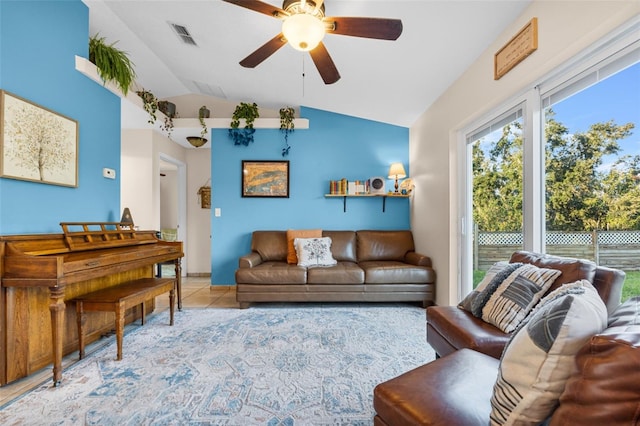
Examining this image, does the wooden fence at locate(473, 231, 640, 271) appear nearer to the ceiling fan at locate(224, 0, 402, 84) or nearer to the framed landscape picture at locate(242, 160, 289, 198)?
the ceiling fan at locate(224, 0, 402, 84)

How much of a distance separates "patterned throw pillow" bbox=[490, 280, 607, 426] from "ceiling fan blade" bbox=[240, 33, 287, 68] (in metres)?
2.10

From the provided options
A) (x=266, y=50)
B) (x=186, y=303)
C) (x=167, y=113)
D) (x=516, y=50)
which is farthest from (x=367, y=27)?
(x=186, y=303)

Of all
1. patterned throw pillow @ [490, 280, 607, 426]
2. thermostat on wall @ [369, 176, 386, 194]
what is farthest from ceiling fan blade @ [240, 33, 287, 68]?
thermostat on wall @ [369, 176, 386, 194]

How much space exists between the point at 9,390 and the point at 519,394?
2.73 meters

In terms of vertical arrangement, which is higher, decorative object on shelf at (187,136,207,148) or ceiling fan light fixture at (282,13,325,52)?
decorative object on shelf at (187,136,207,148)

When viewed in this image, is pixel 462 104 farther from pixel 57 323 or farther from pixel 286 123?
pixel 57 323

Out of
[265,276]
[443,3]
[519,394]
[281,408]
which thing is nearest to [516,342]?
[519,394]

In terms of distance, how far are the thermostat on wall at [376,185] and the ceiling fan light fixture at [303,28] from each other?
8.61ft

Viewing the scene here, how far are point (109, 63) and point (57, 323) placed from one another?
2.40m

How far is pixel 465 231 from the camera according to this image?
2932 mm

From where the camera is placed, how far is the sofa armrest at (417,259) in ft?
11.4

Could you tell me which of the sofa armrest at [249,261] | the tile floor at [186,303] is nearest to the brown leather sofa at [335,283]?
the sofa armrest at [249,261]

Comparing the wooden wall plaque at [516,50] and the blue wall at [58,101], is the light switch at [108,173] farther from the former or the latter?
the wooden wall plaque at [516,50]

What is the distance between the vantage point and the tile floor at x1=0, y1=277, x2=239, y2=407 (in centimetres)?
174
